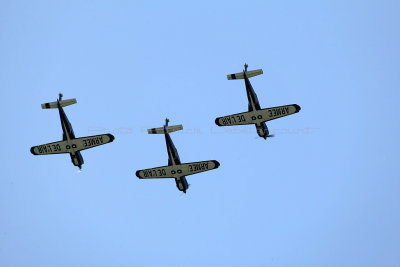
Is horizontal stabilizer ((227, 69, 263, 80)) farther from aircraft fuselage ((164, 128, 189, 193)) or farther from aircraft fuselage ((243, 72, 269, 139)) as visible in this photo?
aircraft fuselage ((164, 128, 189, 193))

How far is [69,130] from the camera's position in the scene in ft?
498

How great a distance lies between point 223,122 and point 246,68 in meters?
8.90

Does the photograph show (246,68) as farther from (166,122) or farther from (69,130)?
(69,130)

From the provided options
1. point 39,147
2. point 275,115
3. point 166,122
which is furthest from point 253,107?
point 39,147

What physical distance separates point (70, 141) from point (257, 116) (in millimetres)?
28261

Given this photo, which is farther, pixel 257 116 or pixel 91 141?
pixel 257 116

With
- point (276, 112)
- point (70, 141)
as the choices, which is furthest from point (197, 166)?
point (70, 141)

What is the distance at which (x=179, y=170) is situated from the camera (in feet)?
499

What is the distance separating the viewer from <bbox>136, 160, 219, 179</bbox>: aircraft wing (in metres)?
150

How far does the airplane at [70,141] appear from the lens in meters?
151

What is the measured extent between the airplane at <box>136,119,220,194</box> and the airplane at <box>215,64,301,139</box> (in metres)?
7.78

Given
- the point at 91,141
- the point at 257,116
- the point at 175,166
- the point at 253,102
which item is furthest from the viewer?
the point at 257,116

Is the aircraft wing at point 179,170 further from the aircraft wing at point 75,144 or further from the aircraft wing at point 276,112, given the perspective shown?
the aircraft wing at point 276,112

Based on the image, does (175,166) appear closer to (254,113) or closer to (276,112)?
(254,113)
